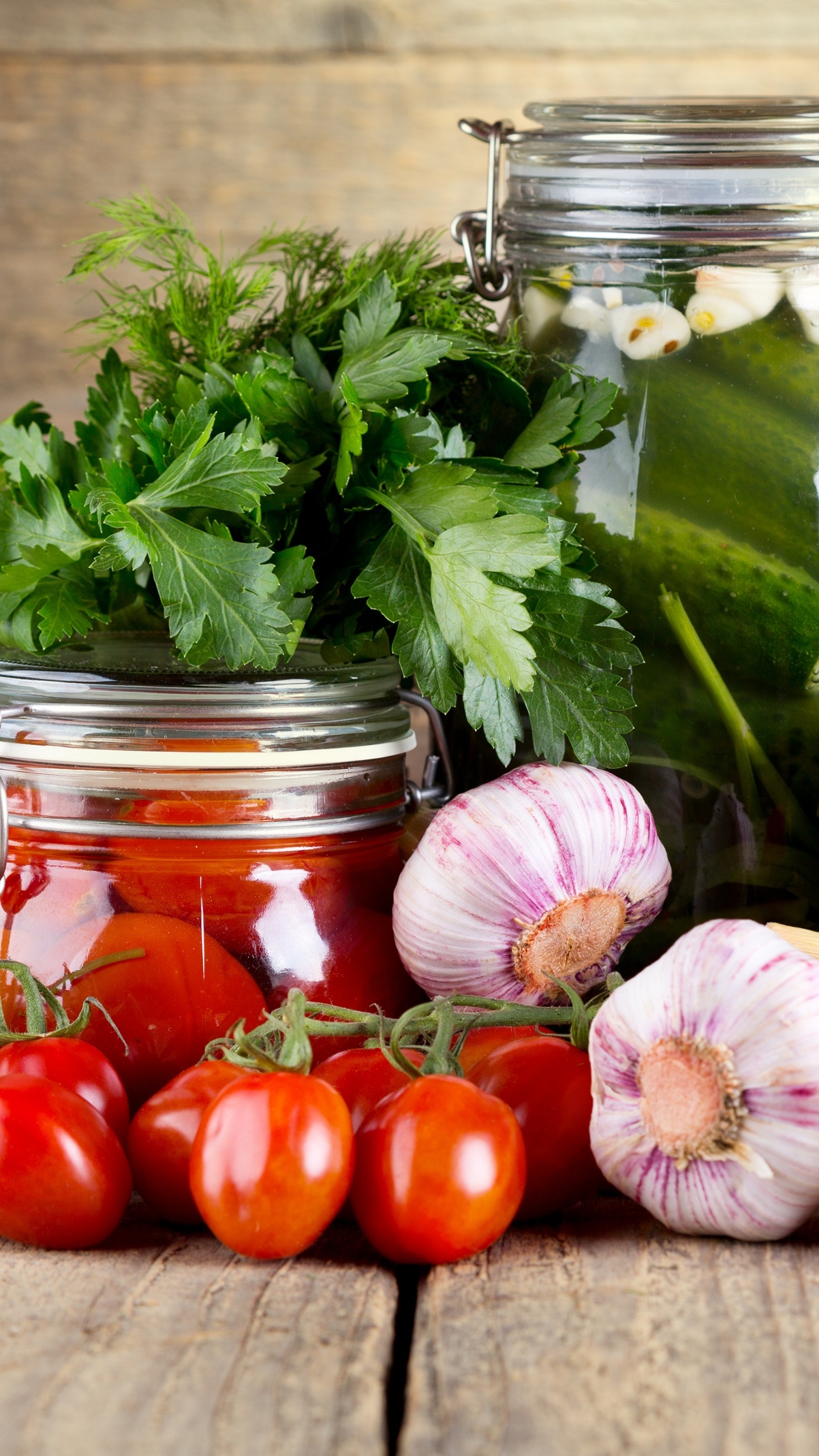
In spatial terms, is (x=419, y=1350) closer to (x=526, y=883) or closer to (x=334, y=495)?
(x=526, y=883)

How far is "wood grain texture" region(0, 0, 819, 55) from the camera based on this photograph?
1.10 metres

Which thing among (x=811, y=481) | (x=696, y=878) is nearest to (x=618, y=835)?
(x=696, y=878)

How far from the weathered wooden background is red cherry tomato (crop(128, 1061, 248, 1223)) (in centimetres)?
81

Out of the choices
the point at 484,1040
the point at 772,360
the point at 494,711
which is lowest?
the point at 484,1040

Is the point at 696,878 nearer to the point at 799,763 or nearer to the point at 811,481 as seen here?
the point at 799,763

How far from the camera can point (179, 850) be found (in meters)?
0.60

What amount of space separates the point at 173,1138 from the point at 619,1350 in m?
0.17

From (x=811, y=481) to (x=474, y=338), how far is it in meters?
0.17

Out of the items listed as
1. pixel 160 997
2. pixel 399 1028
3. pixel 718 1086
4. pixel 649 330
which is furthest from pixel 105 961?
pixel 649 330

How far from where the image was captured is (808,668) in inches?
25.1

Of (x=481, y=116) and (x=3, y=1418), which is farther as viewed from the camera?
(x=481, y=116)

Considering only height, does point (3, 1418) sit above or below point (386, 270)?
below

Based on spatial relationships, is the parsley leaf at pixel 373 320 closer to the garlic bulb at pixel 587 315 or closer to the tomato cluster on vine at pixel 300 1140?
the garlic bulb at pixel 587 315

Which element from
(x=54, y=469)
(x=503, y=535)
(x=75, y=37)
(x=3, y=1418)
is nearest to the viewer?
(x=3, y=1418)
